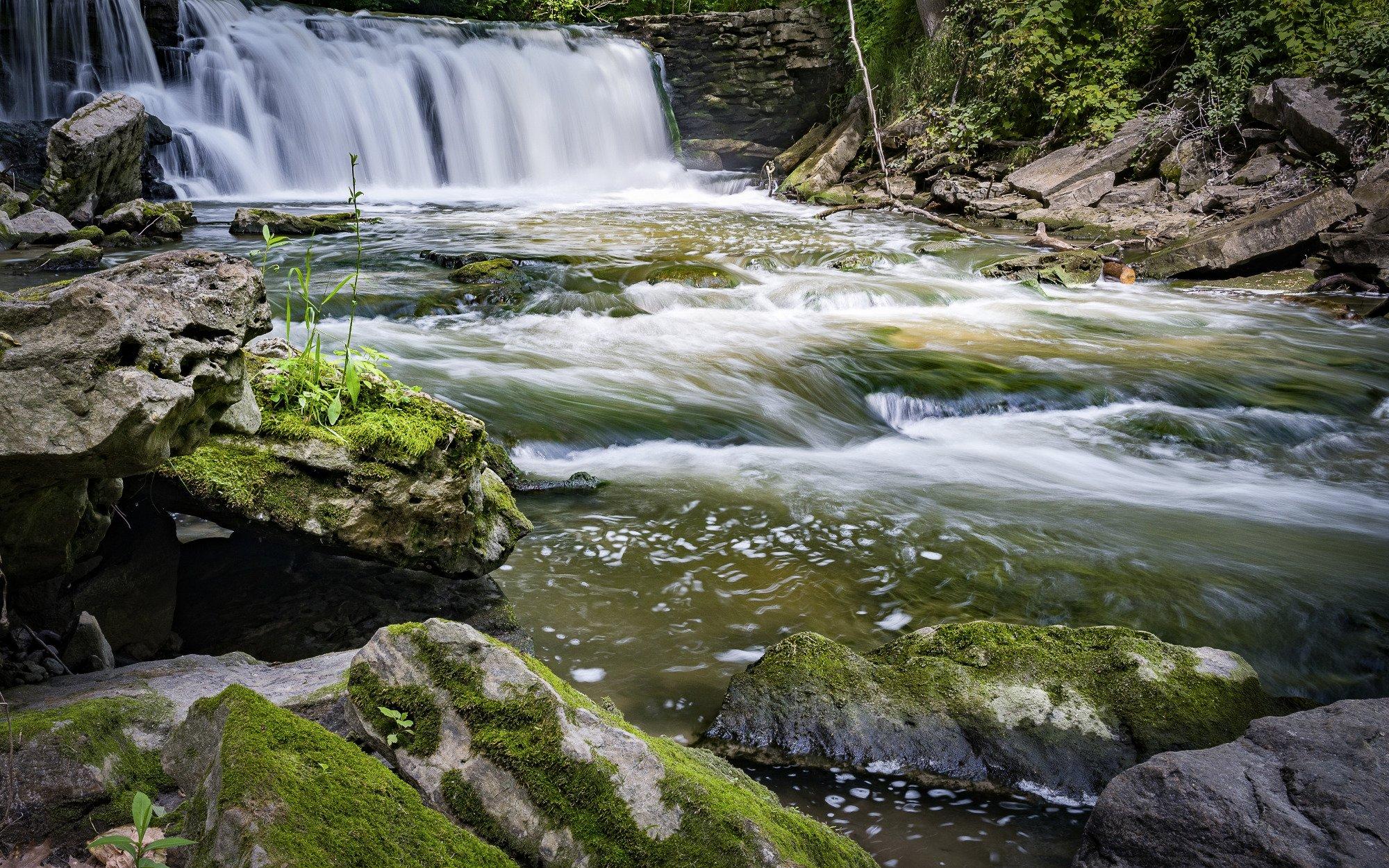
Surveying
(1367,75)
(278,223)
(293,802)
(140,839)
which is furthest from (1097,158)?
(140,839)

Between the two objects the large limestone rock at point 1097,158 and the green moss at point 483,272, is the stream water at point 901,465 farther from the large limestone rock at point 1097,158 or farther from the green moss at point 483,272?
the large limestone rock at point 1097,158

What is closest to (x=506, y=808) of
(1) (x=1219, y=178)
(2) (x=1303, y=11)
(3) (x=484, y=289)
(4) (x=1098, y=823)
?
(4) (x=1098, y=823)

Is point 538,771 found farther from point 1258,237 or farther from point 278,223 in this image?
point 1258,237

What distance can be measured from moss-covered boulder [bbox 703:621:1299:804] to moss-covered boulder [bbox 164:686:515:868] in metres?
1.39

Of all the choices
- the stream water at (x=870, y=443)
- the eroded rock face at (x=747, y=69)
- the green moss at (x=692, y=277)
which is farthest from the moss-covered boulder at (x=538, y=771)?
the eroded rock face at (x=747, y=69)

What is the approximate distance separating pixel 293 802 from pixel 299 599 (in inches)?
79.6

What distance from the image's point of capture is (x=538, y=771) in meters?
1.74

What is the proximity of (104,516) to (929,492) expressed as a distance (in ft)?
13.7

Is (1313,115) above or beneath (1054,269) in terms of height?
above

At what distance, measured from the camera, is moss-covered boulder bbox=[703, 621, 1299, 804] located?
269 centimetres

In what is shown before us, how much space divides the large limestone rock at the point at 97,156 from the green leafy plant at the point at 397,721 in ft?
39.4

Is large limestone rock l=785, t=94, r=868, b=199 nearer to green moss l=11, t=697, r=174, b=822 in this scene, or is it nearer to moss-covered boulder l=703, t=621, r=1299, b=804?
moss-covered boulder l=703, t=621, r=1299, b=804

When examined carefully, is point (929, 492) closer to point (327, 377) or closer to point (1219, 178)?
point (327, 377)

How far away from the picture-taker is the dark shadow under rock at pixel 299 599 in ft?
10.2
